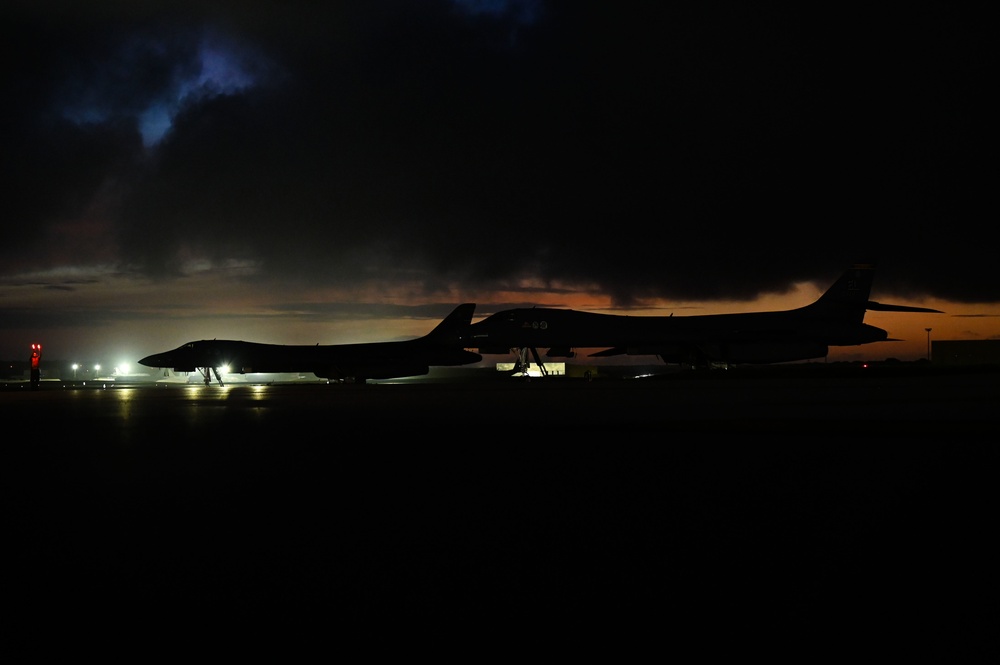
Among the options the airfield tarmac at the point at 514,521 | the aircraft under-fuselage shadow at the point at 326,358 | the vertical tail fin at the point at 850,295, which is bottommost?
the airfield tarmac at the point at 514,521

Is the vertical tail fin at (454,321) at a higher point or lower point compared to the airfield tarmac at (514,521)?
higher

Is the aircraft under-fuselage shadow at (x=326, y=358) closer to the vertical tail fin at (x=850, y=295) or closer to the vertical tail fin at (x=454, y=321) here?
the vertical tail fin at (x=454, y=321)

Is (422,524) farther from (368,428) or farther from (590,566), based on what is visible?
(368,428)

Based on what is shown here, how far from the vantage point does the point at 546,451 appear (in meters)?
13.5

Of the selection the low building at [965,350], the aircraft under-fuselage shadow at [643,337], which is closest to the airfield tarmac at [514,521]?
the aircraft under-fuselage shadow at [643,337]

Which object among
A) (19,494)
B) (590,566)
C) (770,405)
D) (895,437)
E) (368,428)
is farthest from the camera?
(770,405)

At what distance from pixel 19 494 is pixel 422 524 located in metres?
4.56

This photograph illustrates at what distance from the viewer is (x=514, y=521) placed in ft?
26.0

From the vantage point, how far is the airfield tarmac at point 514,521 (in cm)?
548

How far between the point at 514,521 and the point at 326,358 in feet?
155

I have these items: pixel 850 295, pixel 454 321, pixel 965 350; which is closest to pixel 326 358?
pixel 454 321

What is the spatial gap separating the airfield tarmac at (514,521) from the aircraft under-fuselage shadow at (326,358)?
36.0m

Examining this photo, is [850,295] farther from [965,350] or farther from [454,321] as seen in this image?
[965,350]

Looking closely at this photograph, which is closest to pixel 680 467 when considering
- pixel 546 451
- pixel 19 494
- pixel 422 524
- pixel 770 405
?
pixel 546 451
